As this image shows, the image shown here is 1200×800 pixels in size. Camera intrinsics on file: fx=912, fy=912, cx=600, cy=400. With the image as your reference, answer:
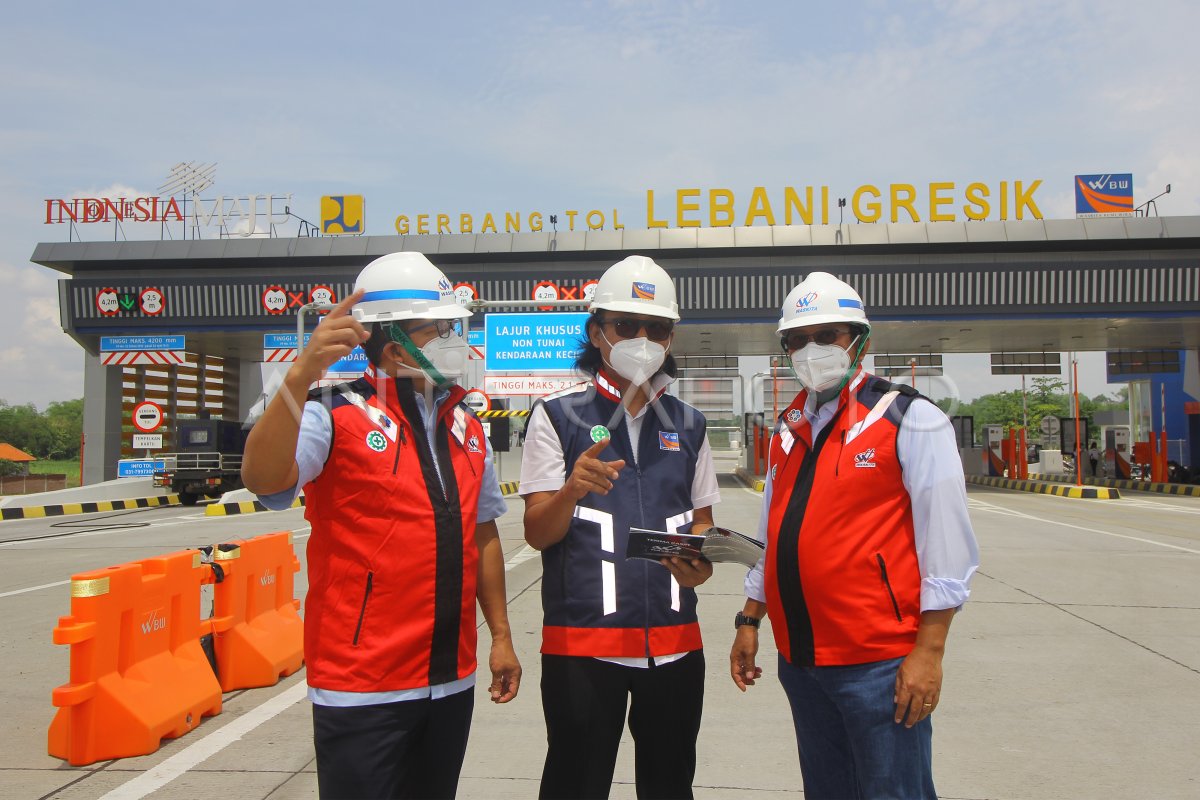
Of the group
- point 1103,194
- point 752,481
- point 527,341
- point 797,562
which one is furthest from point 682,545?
point 752,481

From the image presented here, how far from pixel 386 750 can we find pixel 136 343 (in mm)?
28745

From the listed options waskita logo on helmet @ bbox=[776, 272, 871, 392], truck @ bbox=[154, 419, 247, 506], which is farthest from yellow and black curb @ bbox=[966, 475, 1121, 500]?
waskita logo on helmet @ bbox=[776, 272, 871, 392]

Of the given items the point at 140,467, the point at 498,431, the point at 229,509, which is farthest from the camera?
the point at 140,467

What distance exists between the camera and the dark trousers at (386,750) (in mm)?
2330

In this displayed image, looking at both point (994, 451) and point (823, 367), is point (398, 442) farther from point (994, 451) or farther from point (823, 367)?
point (994, 451)

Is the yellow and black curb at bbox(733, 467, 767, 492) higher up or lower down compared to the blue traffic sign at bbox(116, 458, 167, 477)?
lower down

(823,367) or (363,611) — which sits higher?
(823,367)

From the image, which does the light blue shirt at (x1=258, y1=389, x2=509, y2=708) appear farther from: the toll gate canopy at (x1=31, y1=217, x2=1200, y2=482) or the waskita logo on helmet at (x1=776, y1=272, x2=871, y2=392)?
the toll gate canopy at (x1=31, y1=217, x2=1200, y2=482)

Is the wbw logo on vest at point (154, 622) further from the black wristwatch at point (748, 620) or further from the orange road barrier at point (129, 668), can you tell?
the black wristwatch at point (748, 620)

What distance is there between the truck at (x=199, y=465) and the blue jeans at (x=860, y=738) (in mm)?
23800

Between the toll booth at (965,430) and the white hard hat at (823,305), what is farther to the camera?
the toll booth at (965,430)

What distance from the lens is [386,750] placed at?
2.36 meters

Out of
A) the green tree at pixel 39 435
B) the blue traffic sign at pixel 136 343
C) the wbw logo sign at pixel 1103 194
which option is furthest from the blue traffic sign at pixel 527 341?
the green tree at pixel 39 435

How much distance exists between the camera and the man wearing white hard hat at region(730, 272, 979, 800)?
2.49 m
